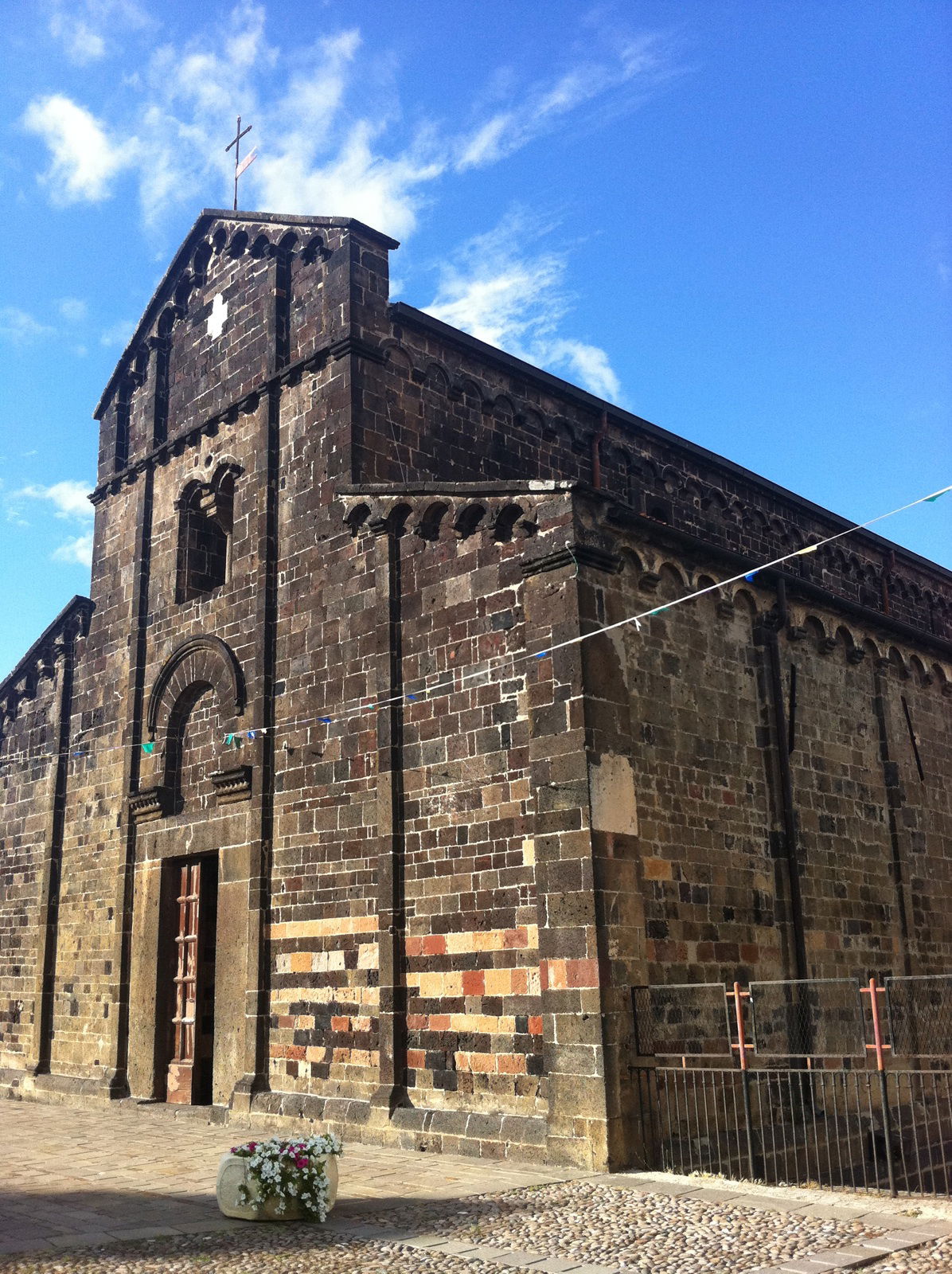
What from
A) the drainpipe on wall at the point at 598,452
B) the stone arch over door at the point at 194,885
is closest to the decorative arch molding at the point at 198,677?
the stone arch over door at the point at 194,885

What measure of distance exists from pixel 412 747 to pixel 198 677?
501 centimetres

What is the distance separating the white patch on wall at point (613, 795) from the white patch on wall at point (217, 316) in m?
10.4

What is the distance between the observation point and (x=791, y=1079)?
1214 centimetres

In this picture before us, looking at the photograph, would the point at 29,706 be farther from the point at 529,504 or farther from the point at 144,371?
the point at 529,504

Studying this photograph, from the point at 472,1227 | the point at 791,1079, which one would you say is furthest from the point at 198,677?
the point at 472,1227

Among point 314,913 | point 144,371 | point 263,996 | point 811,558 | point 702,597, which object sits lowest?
point 263,996

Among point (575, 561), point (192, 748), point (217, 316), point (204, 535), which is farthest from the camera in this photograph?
point (204, 535)

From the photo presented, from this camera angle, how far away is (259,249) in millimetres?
17266

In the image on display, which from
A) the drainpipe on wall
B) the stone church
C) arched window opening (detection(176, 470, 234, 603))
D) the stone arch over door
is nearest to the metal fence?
the stone church

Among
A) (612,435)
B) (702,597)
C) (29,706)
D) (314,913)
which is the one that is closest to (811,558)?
(612,435)

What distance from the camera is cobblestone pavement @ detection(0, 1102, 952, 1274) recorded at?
7.26m

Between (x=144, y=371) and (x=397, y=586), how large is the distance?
28.9ft

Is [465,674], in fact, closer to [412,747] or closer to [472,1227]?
[412,747]

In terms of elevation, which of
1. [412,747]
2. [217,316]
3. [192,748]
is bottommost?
[412,747]
